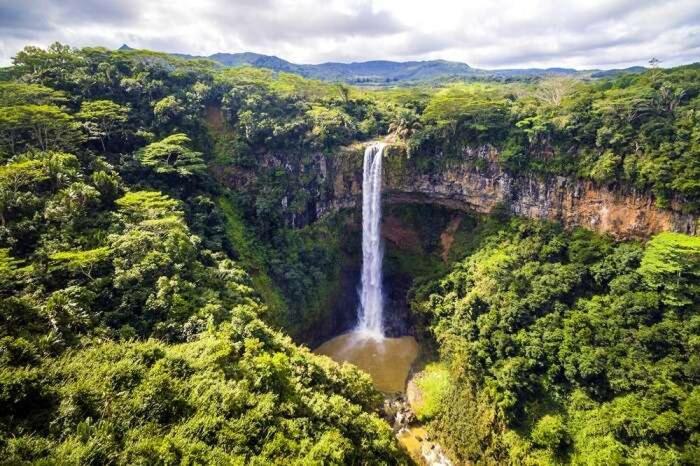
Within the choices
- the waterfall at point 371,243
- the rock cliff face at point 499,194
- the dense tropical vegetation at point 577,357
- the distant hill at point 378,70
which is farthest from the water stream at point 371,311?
the distant hill at point 378,70

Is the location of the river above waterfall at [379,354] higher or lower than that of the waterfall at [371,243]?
lower

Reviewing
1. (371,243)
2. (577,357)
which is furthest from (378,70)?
(577,357)

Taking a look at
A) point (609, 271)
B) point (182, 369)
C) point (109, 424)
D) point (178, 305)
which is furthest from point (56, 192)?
point (609, 271)

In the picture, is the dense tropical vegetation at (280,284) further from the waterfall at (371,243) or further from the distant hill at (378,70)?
the distant hill at (378,70)

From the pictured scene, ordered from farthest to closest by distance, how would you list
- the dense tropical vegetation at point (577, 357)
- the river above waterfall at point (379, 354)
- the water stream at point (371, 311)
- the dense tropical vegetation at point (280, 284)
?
the water stream at point (371, 311) < the river above waterfall at point (379, 354) < the dense tropical vegetation at point (577, 357) < the dense tropical vegetation at point (280, 284)

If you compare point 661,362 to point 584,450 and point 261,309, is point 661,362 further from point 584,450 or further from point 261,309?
point 261,309

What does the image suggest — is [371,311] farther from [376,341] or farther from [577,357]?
[577,357]
